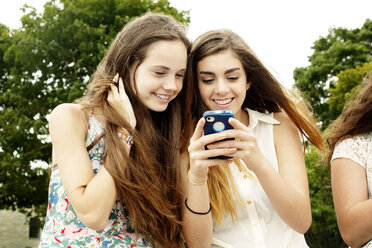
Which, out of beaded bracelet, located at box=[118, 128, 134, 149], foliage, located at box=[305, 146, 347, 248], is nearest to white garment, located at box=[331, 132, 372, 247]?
beaded bracelet, located at box=[118, 128, 134, 149]

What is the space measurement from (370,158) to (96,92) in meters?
2.20

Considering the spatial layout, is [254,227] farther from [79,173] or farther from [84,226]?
[79,173]

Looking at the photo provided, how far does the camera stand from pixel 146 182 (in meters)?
2.98

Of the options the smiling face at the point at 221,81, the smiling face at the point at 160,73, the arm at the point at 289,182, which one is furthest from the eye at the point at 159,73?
the arm at the point at 289,182

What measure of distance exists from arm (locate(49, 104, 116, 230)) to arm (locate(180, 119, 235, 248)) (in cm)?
55

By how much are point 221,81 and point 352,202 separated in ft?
4.46

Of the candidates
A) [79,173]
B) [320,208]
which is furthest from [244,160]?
[320,208]

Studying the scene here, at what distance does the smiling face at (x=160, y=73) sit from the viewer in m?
3.08

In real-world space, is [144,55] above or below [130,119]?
above

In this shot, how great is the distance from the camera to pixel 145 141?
122 inches

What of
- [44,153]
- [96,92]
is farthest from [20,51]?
[96,92]

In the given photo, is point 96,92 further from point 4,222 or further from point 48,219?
point 4,222

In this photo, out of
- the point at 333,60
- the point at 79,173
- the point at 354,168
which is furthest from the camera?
the point at 333,60

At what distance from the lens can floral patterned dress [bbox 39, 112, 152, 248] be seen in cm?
282
